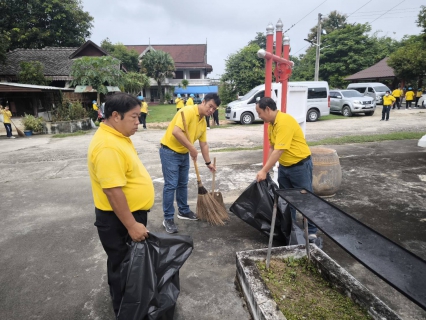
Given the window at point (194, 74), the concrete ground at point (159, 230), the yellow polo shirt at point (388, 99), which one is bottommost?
the concrete ground at point (159, 230)

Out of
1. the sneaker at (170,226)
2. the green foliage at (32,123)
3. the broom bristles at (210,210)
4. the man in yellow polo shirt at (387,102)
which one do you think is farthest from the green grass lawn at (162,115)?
the sneaker at (170,226)

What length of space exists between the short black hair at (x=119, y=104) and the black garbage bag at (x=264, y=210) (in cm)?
164

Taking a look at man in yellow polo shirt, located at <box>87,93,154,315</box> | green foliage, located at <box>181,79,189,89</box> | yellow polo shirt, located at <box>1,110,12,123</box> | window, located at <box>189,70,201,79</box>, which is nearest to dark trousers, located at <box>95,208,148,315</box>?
man in yellow polo shirt, located at <box>87,93,154,315</box>

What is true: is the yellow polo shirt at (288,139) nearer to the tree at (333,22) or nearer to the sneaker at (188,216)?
the sneaker at (188,216)

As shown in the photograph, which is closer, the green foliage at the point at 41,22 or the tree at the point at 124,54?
the green foliage at the point at 41,22

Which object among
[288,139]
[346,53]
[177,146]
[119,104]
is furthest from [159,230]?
[346,53]

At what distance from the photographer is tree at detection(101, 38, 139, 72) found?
3316 cm

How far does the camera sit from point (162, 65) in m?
33.2

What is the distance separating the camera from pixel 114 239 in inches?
75.6

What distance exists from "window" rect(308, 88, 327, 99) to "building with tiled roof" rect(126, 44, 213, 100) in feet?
77.7

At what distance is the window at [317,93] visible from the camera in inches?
568

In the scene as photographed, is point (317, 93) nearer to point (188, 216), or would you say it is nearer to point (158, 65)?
point (188, 216)

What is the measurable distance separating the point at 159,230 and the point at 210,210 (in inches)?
26.5

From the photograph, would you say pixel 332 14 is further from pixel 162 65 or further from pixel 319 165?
pixel 319 165
